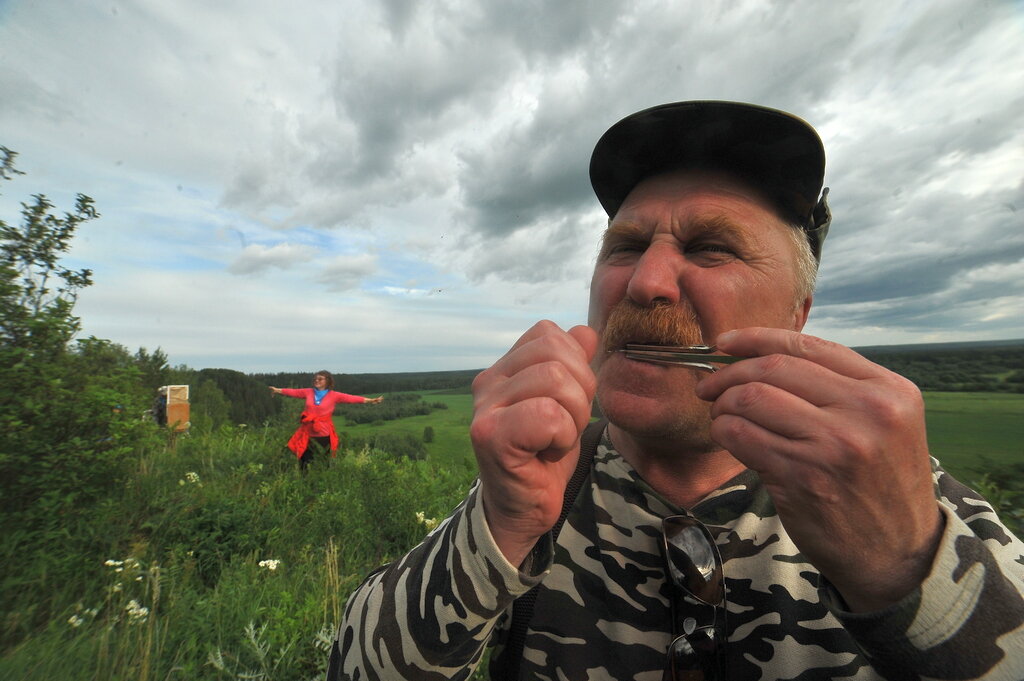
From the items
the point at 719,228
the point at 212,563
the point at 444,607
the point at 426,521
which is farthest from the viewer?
the point at 426,521

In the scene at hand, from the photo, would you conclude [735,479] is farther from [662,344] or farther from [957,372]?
[957,372]

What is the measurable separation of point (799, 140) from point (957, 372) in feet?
10.5

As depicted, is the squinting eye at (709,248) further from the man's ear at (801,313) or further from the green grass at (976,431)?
the green grass at (976,431)

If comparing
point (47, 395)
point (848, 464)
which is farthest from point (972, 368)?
point (47, 395)

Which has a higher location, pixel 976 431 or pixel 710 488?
pixel 710 488

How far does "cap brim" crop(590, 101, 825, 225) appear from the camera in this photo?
177 centimetres

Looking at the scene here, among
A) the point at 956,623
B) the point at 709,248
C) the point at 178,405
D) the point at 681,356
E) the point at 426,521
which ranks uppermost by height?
the point at 709,248

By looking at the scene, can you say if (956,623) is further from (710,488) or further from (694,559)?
(710,488)

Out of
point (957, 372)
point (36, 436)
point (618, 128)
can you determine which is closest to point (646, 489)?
point (618, 128)

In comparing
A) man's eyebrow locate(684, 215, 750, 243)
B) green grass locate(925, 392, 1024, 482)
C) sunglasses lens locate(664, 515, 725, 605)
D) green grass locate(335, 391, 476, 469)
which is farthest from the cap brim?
green grass locate(335, 391, 476, 469)

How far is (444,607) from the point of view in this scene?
1142 millimetres

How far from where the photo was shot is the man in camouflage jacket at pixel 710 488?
877 millimetres

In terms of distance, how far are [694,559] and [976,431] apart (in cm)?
341

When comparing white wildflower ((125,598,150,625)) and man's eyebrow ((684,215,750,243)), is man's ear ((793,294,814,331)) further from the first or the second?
white wildflower ((125,598,150,625))
